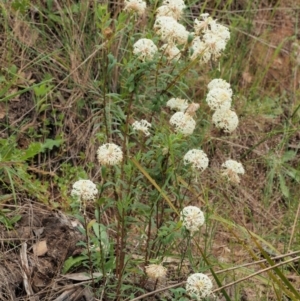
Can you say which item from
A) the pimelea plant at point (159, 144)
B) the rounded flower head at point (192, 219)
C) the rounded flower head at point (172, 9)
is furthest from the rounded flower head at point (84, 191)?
the rounded flower head at point (172, 9)

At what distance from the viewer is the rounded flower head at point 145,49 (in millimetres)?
2004

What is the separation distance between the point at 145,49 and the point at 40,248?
35.4 inches

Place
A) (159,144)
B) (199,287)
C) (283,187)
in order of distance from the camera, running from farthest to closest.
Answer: (283,187) < (159,144) < (199,287)

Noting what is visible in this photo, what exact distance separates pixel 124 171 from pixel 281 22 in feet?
7.29

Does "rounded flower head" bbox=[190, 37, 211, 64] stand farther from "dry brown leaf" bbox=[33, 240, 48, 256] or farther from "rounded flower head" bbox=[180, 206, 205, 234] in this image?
"dry brown leaf" bbox=[33, 240, 48, 256]

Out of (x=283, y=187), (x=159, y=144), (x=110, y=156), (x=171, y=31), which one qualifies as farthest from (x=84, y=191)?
(x=283, y=187)

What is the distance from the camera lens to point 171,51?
209 centimetres

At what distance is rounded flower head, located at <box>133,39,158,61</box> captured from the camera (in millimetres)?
2004

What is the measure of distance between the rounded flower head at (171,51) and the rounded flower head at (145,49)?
7 cm

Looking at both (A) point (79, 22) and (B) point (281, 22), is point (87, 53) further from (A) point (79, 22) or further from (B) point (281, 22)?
(B) point (281, 22)

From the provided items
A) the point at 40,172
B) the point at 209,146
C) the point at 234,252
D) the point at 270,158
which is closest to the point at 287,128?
the point at 270,158

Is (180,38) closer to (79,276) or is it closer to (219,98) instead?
(219,98)

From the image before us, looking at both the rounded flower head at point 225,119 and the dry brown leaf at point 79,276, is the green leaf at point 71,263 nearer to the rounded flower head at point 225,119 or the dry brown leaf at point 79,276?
the dry brown leaf at point 79,276

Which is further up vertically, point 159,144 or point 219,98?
point 219,98
